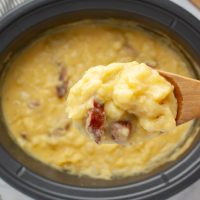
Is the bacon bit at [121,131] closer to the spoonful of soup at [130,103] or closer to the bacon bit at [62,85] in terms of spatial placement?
the spoonful of soup at [130,103]

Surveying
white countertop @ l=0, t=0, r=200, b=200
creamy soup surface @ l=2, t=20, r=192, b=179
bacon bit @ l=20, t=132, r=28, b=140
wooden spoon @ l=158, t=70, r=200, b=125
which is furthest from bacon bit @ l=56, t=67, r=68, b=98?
wooden spoon @ l=158, t=70, r=200, b=125

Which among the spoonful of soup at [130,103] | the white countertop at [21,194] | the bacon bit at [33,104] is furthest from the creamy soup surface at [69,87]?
the spoonful of soup at [130,103]

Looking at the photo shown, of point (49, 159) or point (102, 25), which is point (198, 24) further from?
point (49, 159)

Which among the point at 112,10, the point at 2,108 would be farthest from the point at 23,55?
the point at 112,10

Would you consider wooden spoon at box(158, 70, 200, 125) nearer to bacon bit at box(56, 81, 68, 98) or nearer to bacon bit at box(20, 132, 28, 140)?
bacon bit at box(56, 81, 68, 98)

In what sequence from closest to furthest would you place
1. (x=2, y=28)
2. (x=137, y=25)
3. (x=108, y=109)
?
(x=108, y=109)
(x=2, y=28)
(x=137, y=25)

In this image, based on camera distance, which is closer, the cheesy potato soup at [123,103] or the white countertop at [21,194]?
the cheesy potato soup at [123,103]
